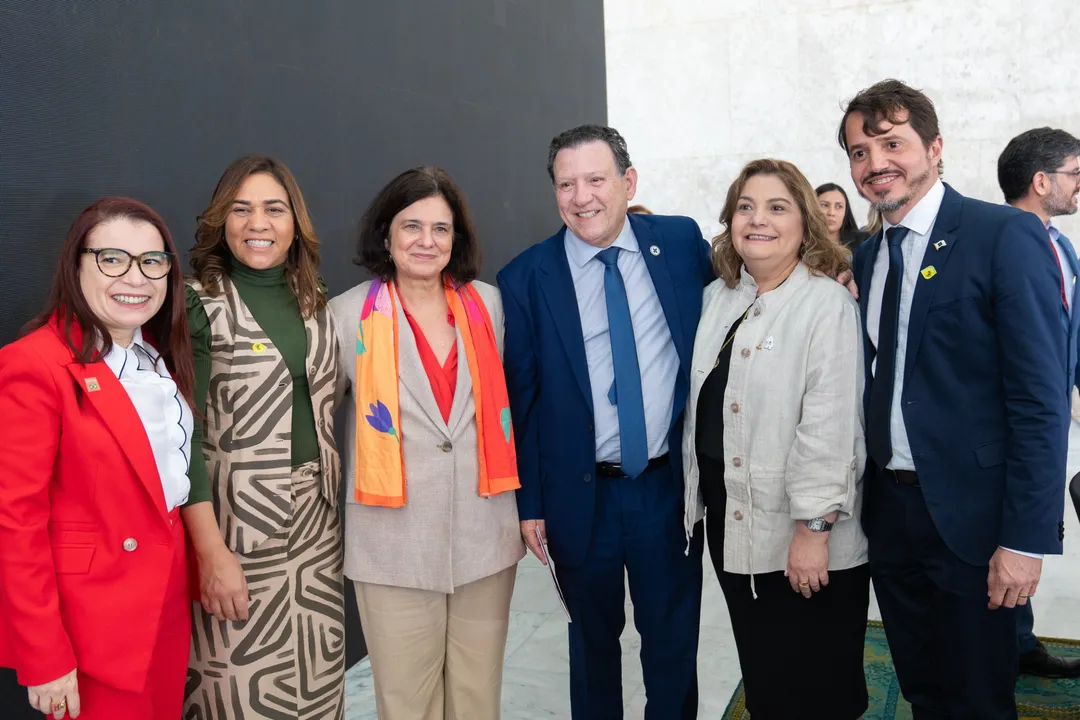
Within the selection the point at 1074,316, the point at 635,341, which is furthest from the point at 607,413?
the point at 1074,316

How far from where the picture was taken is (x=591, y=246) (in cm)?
256

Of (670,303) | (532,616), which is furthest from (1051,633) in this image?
(670,303)

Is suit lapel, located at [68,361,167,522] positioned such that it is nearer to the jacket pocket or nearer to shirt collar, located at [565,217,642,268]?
the jacket pocket

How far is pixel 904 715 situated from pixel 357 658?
→ 84.6 inches

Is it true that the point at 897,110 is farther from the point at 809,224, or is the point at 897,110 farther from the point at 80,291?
the point at 80,291

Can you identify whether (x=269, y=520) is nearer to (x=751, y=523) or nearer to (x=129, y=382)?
(x=129, y=382)

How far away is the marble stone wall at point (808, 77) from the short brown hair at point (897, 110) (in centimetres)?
577

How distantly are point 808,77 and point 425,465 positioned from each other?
6.68 meters

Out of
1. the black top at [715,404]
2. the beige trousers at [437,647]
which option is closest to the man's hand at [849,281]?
the black top at [715,404]

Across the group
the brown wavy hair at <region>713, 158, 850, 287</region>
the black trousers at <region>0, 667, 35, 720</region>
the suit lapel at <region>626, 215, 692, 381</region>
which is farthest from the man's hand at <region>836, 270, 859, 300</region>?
the black trousers at <region>0, 667, 35, 720</region>

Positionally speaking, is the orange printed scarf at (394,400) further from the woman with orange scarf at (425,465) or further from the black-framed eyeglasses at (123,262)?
the black-framed eyeglasses at (123,262)

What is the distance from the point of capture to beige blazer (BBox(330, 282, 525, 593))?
2.25m

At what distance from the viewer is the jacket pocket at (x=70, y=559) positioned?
174 centimetres

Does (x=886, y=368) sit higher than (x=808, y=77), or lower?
lower
